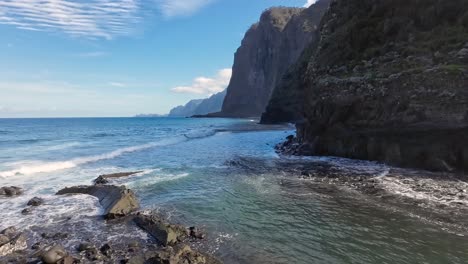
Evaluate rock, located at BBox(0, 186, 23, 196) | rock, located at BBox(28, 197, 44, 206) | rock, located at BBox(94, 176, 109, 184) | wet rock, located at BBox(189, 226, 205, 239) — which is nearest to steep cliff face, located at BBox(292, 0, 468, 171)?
wet rock, located at BBox(189, 226, 205, 239)

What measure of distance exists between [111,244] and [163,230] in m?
2.26

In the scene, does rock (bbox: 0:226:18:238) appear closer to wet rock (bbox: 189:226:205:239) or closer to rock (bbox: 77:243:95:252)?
rock (bbox: 77:243:95:252)

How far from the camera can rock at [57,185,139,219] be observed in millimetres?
18844

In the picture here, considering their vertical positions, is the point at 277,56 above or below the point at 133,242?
above

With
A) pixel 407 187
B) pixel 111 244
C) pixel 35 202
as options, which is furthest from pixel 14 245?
pixel 407 187

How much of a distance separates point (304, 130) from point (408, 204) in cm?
2627

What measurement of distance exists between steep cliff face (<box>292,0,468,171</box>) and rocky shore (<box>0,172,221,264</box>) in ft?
68.4

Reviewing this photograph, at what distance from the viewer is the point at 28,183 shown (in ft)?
91.8

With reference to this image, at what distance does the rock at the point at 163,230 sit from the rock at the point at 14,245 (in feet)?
16.3

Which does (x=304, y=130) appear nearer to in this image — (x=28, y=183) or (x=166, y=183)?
(x=166, y=183)

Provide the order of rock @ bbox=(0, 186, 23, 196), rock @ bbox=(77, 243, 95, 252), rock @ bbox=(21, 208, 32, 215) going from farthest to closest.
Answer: rock @ bbox=(0, 186, 23, 196) < rock @ bbox=(21, 208, 32, 215) < rock @ bbox=(77, 243, 95, 252)

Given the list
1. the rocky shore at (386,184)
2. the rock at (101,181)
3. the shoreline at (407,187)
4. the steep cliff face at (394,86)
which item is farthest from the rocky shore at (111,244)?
the steep cliff face at (394,86)

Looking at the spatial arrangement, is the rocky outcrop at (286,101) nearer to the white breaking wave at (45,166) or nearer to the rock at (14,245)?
the white breaking wave at (45,166)

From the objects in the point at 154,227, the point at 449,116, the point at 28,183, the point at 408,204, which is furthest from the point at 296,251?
the point at 28,183
